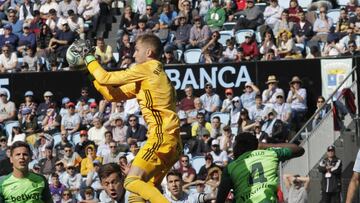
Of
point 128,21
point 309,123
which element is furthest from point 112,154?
point 128,21

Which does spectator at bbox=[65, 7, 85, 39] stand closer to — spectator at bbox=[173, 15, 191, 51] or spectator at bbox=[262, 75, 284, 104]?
spectator at bbox=[173, 15, 191, 51]

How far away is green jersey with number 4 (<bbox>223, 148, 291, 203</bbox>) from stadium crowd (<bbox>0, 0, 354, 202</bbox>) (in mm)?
9072

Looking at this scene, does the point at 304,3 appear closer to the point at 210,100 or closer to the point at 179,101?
the point at 210,100

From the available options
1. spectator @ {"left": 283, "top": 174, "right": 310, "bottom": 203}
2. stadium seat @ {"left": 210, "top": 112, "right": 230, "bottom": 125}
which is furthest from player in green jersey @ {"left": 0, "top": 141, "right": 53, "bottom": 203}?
stadium seat @ {"left": 210, "top": 112, "right": 230, "bottom": 125}

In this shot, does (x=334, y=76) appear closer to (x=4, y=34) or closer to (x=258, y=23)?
(x=258, y=23)

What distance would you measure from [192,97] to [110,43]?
4.11 metres

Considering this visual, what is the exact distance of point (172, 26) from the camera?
90.0 feet

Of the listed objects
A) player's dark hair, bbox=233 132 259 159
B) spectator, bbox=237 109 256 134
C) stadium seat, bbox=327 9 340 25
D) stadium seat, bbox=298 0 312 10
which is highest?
stadium seat, bbox=298 0 312 10

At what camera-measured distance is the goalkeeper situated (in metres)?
11.6

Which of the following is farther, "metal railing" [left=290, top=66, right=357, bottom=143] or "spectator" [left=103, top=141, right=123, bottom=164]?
"spectator" [left=103, top=141, right=123, bottom=164]

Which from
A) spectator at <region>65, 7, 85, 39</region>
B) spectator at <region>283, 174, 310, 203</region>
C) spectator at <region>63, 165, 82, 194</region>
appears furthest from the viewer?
spectator at <region>65, 7, 85, 39</region>

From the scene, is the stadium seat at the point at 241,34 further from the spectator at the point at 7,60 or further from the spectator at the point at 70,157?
the spectator at the point at 7,60

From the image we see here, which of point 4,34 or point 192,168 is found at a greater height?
point 4,34

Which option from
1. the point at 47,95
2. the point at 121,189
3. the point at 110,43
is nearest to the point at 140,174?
the point at 121,189
